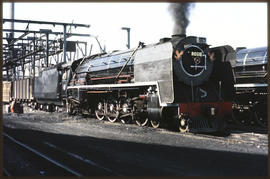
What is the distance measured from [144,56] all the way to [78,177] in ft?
22.3

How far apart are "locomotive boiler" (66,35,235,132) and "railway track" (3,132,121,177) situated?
3.94 metres

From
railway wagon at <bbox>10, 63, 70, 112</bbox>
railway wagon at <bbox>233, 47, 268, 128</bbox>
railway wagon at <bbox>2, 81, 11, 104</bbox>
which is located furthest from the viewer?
railway wagon at <bbox>2, 81, 11, 104</bbox>

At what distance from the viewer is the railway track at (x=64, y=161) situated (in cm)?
541

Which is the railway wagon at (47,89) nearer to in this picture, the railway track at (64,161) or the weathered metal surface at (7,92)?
the weathered metal surface at (7,92)

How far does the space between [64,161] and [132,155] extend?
59.2 inches

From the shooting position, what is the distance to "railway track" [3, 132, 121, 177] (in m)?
5.41

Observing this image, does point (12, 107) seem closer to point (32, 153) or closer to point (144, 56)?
point (144, 56)

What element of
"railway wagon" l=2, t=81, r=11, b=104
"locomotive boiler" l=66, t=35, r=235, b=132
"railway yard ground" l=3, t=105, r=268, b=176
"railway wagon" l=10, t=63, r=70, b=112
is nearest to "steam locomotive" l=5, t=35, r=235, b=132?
"locomotive boiler" l=66, t=35, r=235, b=132

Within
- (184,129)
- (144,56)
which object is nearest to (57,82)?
(144,56)

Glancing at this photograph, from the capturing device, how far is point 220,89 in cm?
1045

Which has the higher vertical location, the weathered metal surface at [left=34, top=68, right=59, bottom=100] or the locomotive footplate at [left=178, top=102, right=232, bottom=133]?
the weathered metal surface at [left=34, top=68, right=59, bottom=100]

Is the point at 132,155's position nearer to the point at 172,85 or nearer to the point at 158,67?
the point at 172,85

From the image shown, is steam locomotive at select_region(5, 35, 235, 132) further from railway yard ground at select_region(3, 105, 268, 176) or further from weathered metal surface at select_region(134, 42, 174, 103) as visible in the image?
railway yard ground at select_region(3, 105, 268, 176)

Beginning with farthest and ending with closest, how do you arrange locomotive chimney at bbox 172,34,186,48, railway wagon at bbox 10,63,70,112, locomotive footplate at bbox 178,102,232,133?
1. railway wagon at bbox 10,63,70,112
2. locomotive chimney at bbox 172,34,186,48
3. locomotive footplate at bbox 178,102,232,133
